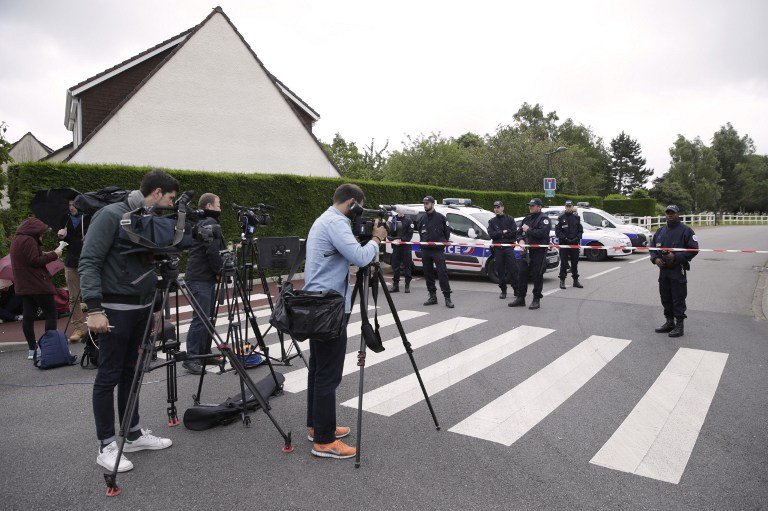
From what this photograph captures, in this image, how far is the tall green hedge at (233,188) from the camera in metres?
10.2

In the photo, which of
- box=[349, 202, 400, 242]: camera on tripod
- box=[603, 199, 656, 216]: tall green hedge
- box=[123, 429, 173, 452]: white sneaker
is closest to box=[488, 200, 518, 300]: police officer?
box=[349, 202, 400, 242]: camera on tripod

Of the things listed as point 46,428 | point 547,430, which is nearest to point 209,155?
point 46,428

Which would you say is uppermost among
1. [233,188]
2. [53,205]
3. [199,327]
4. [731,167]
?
[731,167]

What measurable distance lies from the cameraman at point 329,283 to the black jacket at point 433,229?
6834 mm

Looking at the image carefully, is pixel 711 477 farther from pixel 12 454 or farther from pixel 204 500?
pixel 12 454

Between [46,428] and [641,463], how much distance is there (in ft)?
15.8

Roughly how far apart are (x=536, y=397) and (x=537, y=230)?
5.63 metres

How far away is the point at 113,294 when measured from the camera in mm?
3621

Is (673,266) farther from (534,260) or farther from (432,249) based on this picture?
(432,249)

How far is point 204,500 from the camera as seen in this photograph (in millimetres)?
3273

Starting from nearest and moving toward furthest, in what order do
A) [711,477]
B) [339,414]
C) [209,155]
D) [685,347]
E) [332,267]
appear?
1. [711,477]
2. [332,267]
3. [339,414]
4. [685,347]
5. [209,155]

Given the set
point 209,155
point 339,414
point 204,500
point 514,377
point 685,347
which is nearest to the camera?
point 204,500

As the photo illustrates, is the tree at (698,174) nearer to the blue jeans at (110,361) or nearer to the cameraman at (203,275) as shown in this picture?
the cameraman at (203,275)

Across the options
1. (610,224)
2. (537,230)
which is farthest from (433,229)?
(610,224)
